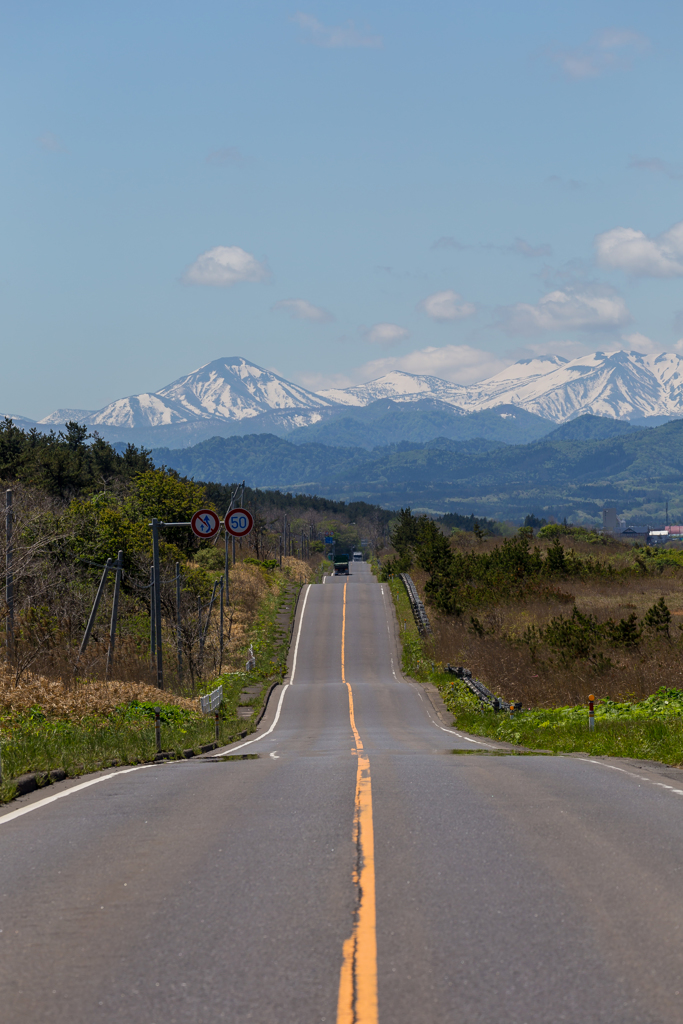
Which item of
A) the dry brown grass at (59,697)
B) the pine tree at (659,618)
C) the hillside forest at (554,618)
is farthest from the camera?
the pine tree at (659,618)

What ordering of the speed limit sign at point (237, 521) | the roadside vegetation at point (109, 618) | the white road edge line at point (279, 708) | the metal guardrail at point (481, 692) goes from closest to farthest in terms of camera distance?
the roadside vegetation at point (109, 618) < the white road edge line at point (279, 708) < the metal guardrail at point (481, 692) < the speed limit sign at point (237, 521)

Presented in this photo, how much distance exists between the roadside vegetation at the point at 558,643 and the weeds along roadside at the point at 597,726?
0.05 metres

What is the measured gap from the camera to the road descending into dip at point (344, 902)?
4.77 metres

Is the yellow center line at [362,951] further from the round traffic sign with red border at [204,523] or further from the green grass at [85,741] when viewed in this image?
the round traffic sign with red border at [204,523]

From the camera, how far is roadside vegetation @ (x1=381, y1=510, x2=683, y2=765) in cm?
2345

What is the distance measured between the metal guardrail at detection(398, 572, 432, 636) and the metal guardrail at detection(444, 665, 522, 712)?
12521 mm

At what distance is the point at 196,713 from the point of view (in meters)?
29.5

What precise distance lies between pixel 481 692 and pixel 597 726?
14308 millimetres

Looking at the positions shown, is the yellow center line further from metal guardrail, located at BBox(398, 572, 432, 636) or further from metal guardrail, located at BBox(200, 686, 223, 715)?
metal guardrail, located at BBox(398, 572, 432, 636)

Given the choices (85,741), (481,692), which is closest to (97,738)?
(85,741)

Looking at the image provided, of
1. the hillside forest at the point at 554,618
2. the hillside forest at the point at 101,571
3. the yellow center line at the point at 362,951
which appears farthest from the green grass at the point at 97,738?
the hillside forest at the point at 554,618

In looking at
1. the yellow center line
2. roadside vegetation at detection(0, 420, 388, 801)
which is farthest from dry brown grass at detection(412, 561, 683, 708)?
the yellow center line

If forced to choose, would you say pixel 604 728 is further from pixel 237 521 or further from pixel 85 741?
pixel 237 521

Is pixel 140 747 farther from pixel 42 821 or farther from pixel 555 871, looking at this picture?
pixel 555 871
